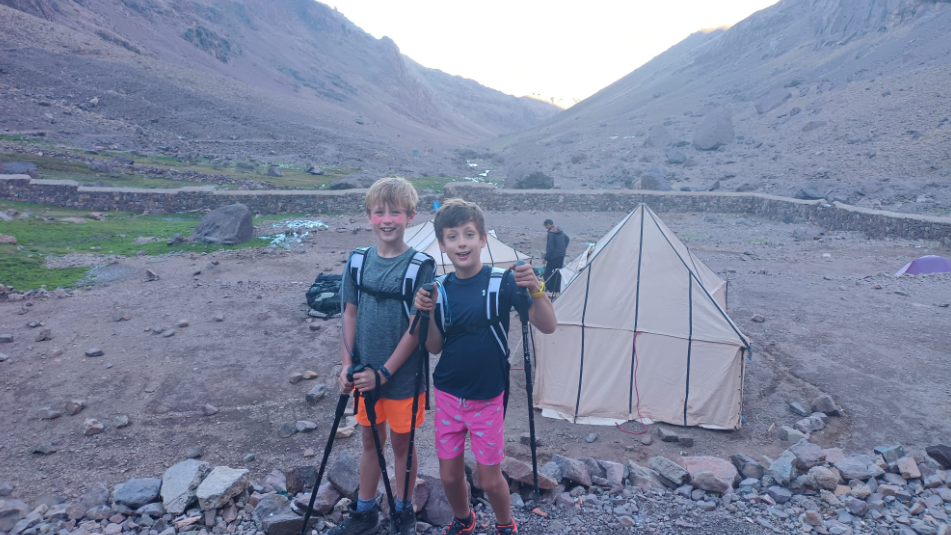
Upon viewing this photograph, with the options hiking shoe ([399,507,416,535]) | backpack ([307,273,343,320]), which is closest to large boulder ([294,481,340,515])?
hiking shoe ([399,507,416,535])

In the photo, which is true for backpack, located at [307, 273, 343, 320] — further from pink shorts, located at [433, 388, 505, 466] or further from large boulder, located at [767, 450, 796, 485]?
large boulder, located at [767, 450, 796, 485]

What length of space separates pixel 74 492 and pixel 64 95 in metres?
33.7

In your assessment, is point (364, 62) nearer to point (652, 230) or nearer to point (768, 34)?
point (768, 34)

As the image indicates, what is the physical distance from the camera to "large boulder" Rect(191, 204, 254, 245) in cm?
1191

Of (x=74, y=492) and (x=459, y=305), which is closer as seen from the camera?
(x=459, y=305)

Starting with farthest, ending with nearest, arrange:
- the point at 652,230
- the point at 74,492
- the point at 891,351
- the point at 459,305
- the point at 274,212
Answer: the point at 274,212
the point at 891,351
the point at 652,230
the point at 74,492
the point at 459,305

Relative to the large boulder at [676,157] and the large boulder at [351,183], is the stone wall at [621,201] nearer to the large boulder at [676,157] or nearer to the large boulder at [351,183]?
the large boulder at [351,183]

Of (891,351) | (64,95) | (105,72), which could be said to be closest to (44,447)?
(891,351)

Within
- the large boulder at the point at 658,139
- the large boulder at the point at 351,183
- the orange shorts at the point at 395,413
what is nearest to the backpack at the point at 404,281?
the orange shorts at the point at 395,413

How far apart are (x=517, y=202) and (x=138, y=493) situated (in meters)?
16.8

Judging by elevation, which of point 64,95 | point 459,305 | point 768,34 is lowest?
point 459,305

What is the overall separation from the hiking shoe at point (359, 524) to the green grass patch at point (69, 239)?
806 cm

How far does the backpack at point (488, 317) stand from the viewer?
252 cm

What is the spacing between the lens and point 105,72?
108 ft
